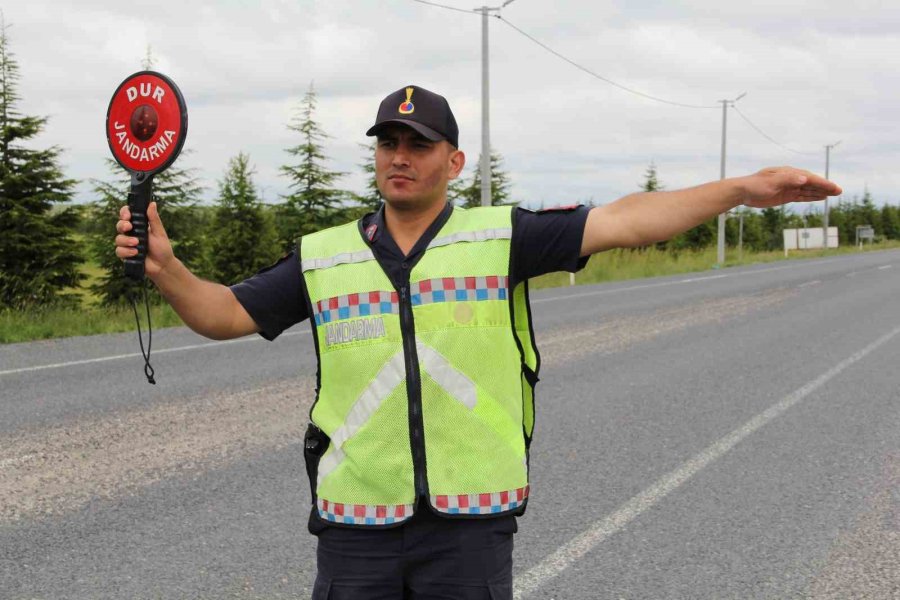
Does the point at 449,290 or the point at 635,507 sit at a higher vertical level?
the point at 449,290

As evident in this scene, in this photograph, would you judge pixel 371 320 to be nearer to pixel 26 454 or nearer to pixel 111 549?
pixel 111 549

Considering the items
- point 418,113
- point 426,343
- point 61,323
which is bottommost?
point 61,323

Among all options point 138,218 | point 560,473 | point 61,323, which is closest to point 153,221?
point 138,218

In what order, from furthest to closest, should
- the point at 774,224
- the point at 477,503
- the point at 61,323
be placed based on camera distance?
the point at 774,224 < the point at 61,323 < the point at 477,503

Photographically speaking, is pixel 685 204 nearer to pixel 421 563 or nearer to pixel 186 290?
pixel 421 563

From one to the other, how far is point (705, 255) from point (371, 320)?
131 ft

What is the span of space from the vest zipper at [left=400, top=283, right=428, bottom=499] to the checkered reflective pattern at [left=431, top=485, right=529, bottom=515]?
1.7 inches

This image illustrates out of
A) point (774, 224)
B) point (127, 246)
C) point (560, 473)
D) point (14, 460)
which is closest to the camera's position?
point (127, 246)

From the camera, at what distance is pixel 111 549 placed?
179 inches

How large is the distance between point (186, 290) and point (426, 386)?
59 centimetres

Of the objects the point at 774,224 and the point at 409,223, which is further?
the point at 774,224

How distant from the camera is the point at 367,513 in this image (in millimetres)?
2250

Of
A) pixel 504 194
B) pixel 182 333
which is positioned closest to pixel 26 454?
pixel 182 333

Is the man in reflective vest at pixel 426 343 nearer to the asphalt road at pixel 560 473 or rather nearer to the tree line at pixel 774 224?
→ the asphalt road at pixel 560 473
